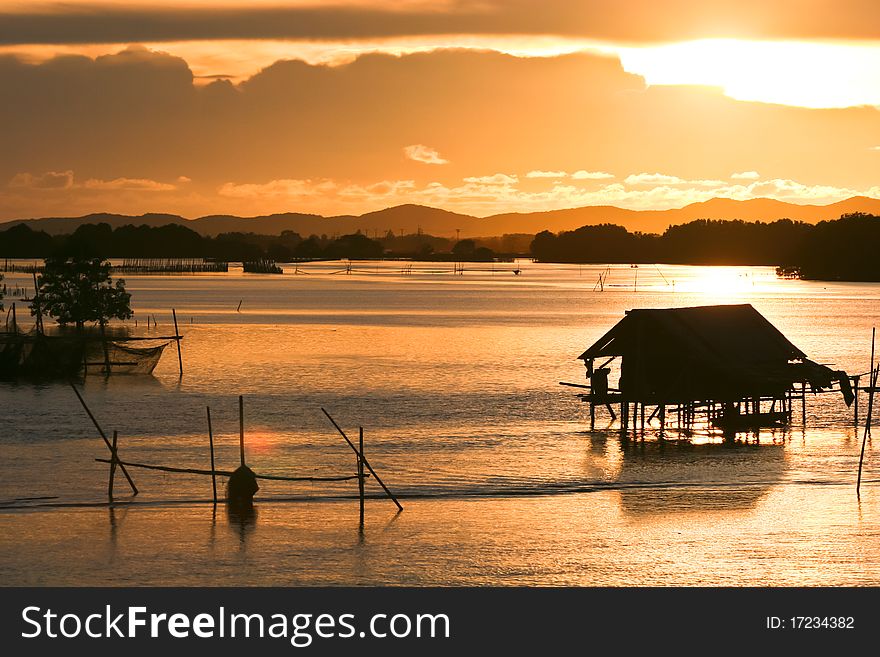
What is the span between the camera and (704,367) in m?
49.6

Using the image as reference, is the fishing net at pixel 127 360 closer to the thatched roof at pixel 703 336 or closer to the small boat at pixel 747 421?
the thatched roof at pixel 703 336

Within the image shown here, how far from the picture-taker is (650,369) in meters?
51.1

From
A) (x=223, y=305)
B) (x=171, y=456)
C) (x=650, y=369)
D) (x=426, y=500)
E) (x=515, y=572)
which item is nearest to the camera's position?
(x=515, y=572)

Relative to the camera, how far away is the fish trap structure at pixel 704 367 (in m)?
49.9

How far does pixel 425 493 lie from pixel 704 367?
1693 cm

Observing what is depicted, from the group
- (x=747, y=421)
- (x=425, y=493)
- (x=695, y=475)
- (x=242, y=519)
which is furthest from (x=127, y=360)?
(x=695, y=475)

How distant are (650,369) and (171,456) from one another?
66.7ft

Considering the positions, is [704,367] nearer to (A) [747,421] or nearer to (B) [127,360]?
(A) [747,421]

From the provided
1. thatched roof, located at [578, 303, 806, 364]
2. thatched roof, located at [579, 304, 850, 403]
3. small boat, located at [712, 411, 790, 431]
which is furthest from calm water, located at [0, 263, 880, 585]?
thatched roof, located at [578, 303, 806, 364]

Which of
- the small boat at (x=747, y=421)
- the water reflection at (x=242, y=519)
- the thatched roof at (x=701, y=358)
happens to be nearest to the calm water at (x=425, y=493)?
the water reflection at (x=242, y=519)

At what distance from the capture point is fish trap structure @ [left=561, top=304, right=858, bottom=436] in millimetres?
49906
